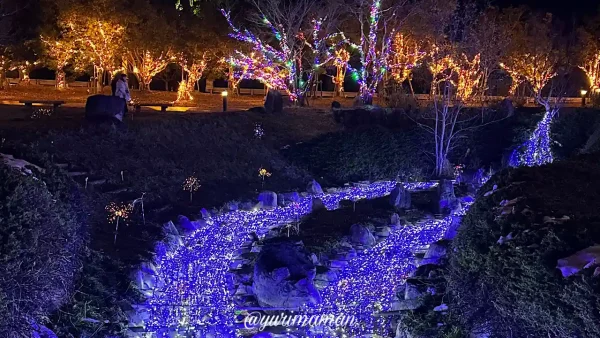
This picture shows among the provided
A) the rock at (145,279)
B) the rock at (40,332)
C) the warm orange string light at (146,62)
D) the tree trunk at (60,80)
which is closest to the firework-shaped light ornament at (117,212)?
the rock at (145,279)

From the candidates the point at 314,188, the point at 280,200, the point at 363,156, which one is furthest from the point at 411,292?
the point at 363,156

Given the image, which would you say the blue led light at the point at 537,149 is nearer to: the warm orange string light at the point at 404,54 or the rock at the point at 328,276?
the warm orange string light at the point at 404,54

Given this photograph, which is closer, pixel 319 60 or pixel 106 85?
pixel 319 60

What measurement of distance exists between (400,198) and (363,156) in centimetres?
431

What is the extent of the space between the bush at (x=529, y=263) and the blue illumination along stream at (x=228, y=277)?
66.1 inches

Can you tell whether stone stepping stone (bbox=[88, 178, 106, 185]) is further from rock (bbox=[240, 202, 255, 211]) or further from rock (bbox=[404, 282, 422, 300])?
rock (bbox=[404, 282, 422, 300])

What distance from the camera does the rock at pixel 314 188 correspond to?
51.2 ft

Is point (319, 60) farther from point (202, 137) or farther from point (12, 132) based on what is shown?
point (12, 132)

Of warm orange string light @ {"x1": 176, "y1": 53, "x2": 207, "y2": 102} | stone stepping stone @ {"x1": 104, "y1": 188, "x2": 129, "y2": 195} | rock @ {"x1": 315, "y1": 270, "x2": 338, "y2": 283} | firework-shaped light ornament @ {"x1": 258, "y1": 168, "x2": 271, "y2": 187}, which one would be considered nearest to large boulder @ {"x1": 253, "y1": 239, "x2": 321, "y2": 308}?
rock @ {"x1": 315, "y1": 270, "x2": 338, "y2": 283}

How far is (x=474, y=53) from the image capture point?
1054 inches

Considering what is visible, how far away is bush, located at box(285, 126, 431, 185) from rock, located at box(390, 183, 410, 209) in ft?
10.2

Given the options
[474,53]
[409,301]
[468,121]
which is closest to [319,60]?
[474,53]

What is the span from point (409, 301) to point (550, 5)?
37.8m

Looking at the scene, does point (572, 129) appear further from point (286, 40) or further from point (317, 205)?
point (317, 205)
